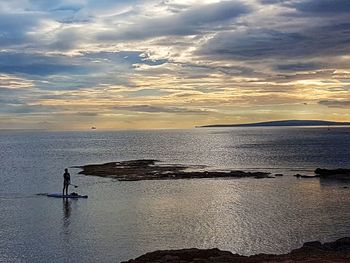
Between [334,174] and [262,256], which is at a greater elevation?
[262,256]

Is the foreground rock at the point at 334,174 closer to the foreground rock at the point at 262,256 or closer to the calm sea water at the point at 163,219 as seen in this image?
the calm sea water at the point at 163,219

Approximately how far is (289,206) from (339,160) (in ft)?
216

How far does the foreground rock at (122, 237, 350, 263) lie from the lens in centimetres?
2309

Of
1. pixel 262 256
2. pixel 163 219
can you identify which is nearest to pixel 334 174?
pixel 163 219

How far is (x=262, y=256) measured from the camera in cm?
2481

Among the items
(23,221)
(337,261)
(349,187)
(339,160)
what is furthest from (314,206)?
(339,160)

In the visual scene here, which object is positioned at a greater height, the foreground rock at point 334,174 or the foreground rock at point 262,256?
the foreground rock at point 262,256

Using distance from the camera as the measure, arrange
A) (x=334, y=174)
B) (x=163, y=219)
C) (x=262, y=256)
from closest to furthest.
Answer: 1. (x=262, y=256)
2. (x=163, y=219)
3. (x=334, y=174)

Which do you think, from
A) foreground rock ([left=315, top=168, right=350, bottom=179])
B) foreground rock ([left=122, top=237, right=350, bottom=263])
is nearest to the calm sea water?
foreground rock ([left=122, top=237, right=350, bottom=263])

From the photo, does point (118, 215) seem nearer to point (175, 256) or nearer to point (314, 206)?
point (175, 256)

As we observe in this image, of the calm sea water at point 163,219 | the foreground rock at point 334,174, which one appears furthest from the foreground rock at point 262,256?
the foreground rock at point 334,174

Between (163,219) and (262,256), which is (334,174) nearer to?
(163,219)

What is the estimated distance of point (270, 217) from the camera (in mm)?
37438

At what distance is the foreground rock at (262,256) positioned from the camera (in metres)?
23.1
